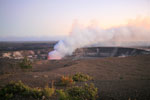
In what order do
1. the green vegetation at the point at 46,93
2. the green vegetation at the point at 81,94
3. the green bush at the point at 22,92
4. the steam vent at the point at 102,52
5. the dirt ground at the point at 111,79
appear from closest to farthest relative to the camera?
the green vegetation at the point at 81,94 → the green vegetation at the point at 46,93 → the green bush at the point at 22,92 → the dirt ground at the point at 111,79 → the steam vent at the point at 102,52

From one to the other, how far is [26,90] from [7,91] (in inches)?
36.6

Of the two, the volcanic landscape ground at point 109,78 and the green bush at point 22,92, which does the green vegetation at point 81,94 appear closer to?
the volcanic landscape ground at point 109,78

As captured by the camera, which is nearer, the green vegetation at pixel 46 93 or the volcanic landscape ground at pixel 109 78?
the green vegetation at pixel 46 93

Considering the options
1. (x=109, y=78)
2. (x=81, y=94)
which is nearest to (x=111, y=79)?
(x=109, y=78)

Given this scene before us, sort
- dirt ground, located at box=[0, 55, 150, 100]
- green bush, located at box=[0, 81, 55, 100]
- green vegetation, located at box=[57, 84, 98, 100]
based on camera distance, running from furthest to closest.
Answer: dirt ground, located at box=[0, 55, 150, 100]
green bush, located at box=[0, 81, 55, 100]
green vegetation, located at box=[57, 84, 98, 100]

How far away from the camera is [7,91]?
Result: 698 cm

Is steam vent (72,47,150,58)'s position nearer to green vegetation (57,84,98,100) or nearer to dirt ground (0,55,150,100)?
dirt ground (0,55,150,100)

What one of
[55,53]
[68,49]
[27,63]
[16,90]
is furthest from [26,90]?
[55,53]

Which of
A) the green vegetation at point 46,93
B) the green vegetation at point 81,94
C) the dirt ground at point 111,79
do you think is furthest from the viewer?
the dirt ground at point 111,79

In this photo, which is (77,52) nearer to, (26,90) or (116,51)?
(116,51)

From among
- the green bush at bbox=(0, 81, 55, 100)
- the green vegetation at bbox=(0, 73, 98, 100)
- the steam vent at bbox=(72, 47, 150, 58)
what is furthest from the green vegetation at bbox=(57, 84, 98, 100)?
the steam vent at bbox=(72, 47, 150, 58)

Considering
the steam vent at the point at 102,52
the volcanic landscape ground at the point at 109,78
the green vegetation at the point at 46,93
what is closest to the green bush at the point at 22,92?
the green vegetation at the point at 46,93

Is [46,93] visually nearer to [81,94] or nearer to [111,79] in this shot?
[81,94]

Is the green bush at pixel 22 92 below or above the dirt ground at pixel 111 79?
above
